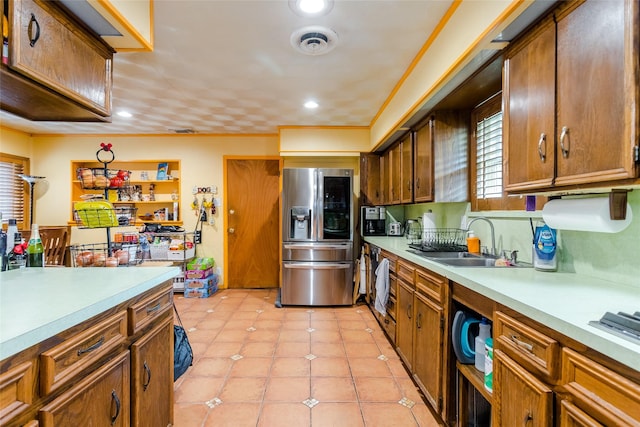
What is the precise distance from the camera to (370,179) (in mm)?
4324

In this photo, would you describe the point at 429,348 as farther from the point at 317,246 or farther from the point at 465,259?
the point at 317,246

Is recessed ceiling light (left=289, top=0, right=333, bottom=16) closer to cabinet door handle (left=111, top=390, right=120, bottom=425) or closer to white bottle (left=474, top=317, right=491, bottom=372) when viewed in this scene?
white bottle (left=474, top=317, right=491, bottom=372)

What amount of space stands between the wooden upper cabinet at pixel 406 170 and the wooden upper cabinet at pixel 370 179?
0.88 meters

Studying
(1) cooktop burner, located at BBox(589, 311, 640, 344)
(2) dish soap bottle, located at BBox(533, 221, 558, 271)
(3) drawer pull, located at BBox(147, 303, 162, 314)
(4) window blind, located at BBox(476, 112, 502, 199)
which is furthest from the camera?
(4) window blind, located at BBox(476, 112, 502, 199)

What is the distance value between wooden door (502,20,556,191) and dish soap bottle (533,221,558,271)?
0.29m

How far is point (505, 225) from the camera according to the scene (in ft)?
7.14

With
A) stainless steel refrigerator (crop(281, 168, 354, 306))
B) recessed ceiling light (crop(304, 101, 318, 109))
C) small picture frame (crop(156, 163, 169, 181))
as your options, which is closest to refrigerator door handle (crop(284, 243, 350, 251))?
stainless steel refrigerator (crop(281, 168, 354, 306))

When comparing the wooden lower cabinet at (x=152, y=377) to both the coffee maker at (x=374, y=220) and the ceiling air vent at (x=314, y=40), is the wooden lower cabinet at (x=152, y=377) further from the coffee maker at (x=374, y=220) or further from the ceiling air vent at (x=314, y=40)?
the coffee maker at (x=374, y=220)

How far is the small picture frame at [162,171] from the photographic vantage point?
4836mm

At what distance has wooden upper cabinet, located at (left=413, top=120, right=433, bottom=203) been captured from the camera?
2662 millimetres

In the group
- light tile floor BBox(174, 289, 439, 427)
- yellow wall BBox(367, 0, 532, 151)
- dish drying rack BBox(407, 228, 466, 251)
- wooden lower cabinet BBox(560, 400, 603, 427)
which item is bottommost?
light tile floor BBox(174, 289, 439, 427)

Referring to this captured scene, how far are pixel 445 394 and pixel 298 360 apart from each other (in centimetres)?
123

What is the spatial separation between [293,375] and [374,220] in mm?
2343

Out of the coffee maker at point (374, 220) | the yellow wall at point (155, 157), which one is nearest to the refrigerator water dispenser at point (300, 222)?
the coffee maker at point (374, 220)
